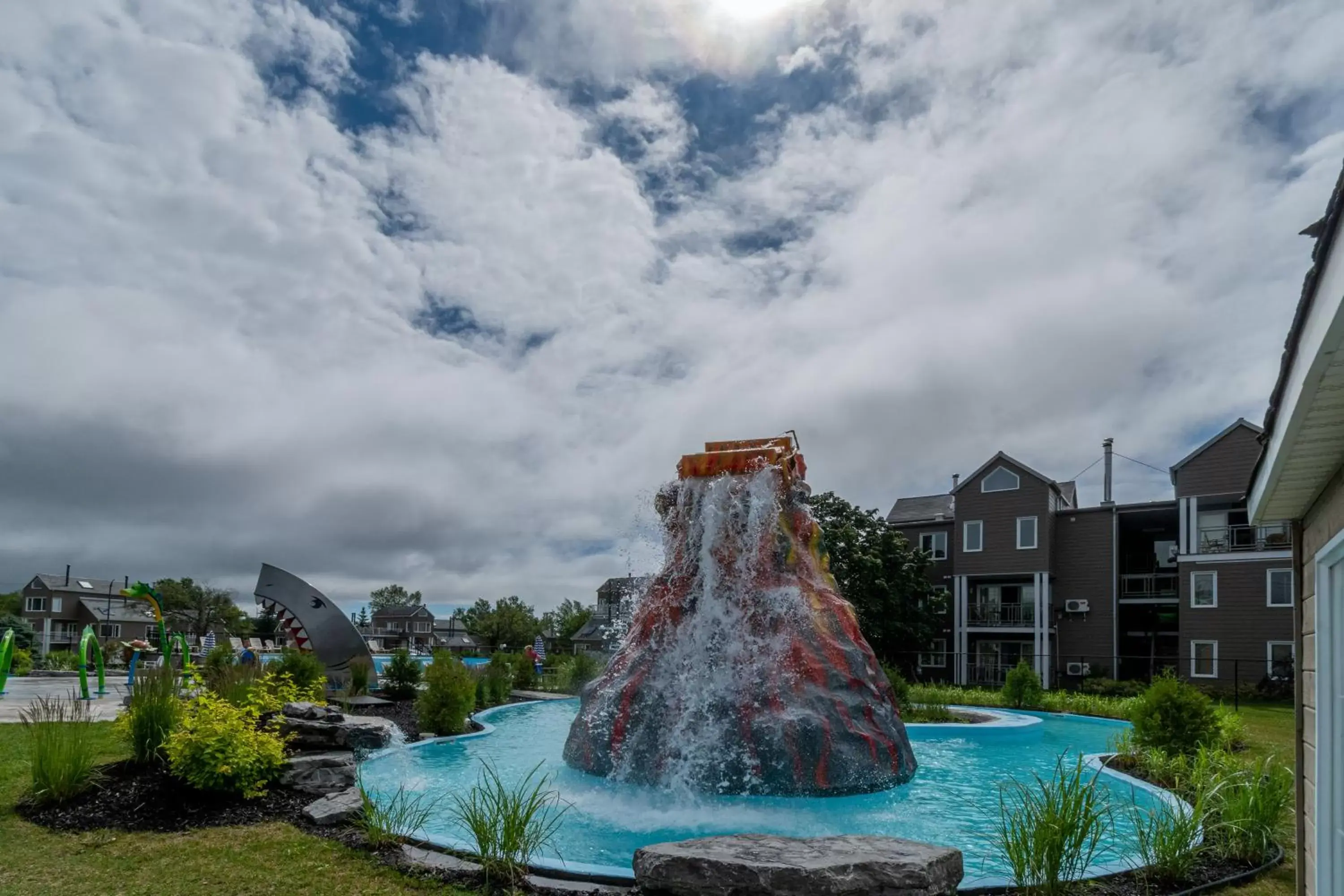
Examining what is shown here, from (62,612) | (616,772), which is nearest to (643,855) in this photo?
(616,772)

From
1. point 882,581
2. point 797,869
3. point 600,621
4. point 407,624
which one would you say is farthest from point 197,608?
point 797,869

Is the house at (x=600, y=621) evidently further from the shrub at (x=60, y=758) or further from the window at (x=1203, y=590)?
the shrub at (x=60, y=758)

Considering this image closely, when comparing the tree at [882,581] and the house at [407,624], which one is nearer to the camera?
the tree at [882,581]

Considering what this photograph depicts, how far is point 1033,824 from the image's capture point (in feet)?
19.7

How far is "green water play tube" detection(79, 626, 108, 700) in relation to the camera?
675 inches

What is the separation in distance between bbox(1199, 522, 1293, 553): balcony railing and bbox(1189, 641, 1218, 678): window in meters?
3.08

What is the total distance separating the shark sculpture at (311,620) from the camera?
1948 cm

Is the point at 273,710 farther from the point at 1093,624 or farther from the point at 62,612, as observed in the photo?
the point at 62,612

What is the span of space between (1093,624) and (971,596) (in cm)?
466

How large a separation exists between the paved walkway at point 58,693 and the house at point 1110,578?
24915 millimetres

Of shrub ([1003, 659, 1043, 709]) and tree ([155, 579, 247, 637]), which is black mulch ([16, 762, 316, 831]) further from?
tree ([155, 579, 247, 637])

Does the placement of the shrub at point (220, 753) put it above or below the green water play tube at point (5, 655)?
above

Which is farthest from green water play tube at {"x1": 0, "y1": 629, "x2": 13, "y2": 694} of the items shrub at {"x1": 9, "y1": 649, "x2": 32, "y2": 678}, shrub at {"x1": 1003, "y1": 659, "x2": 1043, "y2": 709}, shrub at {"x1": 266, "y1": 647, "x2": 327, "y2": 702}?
shrub at {"x1": 1003, "y1": 659, "x2": 1043, "y2": 709}

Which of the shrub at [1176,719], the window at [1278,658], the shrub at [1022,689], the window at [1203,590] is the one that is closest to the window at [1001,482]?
the window at [1203,590]
